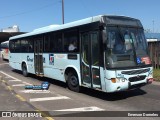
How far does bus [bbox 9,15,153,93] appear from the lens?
32.1ft

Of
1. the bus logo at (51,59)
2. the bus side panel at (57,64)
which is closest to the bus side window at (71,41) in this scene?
the bus side panel at (57,64)

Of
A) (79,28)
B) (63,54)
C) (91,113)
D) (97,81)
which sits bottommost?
(91,113)

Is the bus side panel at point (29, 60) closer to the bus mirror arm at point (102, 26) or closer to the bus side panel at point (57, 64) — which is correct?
the bus side panel at point (57, 64)

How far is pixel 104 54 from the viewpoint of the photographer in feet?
32.2

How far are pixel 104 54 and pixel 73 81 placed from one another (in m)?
2.86

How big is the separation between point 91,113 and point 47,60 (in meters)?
6.89

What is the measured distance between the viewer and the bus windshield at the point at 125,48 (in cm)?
982

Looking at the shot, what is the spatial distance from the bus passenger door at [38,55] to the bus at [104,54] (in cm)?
246

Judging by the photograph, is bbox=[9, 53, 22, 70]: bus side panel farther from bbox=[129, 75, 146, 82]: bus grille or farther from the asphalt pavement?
bbox=[129, 75, 146, 82]: bus grille

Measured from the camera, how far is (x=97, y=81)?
34.0ft

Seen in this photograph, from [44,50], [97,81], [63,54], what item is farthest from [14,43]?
[97,81]

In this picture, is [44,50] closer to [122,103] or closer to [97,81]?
[97,81]

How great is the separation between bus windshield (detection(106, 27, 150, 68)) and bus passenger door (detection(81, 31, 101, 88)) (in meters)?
0.55

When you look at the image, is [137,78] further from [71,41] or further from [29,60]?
[29,60]
